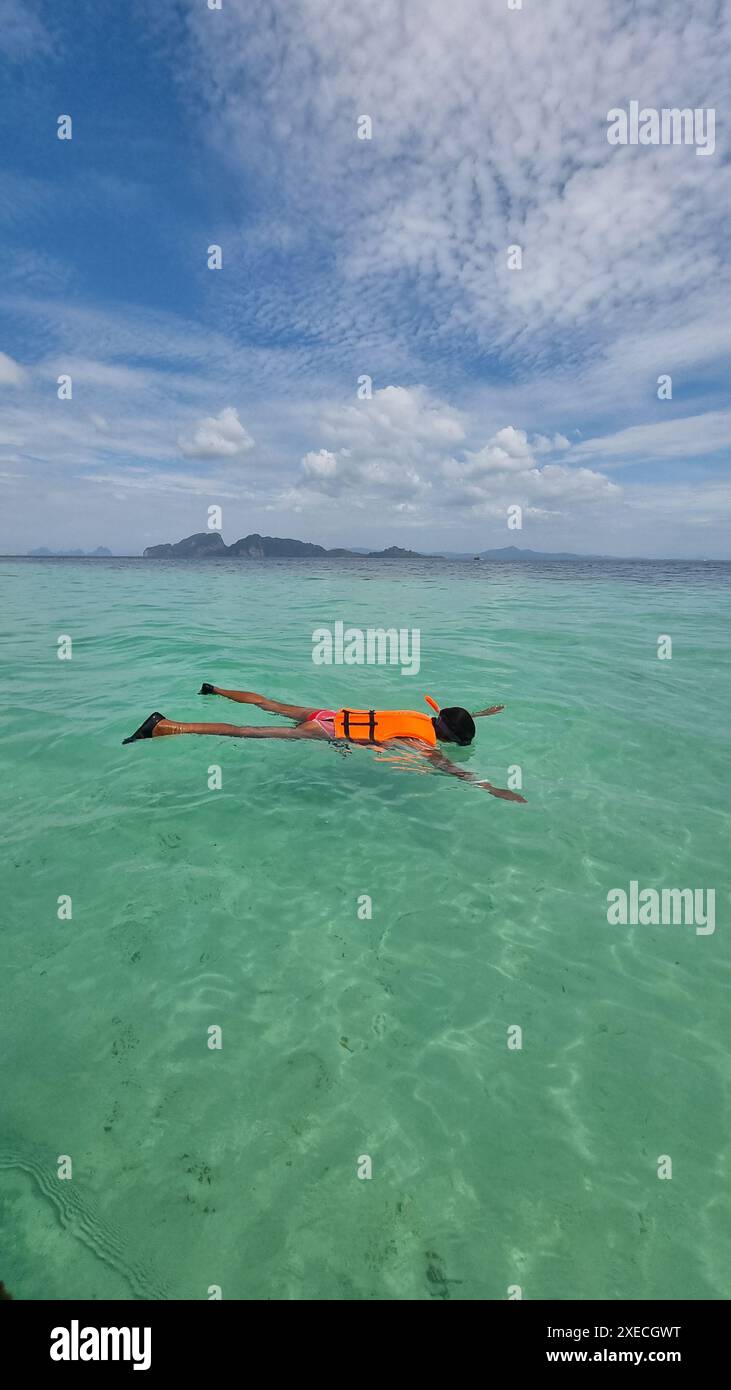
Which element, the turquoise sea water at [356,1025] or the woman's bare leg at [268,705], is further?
the woman's bare leg at [268,705]

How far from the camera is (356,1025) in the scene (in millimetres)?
5094

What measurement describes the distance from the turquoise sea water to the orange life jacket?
2.78 feet

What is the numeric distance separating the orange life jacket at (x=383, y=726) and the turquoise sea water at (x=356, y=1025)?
2.78 ft

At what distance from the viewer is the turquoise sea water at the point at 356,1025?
3574 millimetres

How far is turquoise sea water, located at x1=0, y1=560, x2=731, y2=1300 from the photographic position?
11.7ft

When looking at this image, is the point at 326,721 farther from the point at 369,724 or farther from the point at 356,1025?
the point at 356,1025

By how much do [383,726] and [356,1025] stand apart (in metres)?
5.22

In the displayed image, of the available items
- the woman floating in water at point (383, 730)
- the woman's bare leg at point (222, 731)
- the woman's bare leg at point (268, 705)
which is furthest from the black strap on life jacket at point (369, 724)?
the woman's bare leg at point (268, 705)

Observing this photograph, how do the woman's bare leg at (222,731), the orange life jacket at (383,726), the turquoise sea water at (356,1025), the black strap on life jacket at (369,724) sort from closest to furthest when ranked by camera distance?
1. the turquoise sea water at (356,1025)
2. the orange life jacket at (383,726)
3. the black strap on life jacket at (369,724)
4. the woman's bare leg at (222,731)

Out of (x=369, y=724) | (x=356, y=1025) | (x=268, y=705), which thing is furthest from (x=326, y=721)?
(x=356, y=1025)

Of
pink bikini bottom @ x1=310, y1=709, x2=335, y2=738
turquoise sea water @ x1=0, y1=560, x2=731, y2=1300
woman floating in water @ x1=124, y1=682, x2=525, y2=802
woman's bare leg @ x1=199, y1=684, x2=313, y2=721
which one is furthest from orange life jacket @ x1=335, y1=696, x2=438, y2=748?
woman's bare leg @ x1=199, y1=684, x2=313, y2=721

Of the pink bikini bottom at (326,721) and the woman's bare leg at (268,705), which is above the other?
the woman's bare leg at (268,705)

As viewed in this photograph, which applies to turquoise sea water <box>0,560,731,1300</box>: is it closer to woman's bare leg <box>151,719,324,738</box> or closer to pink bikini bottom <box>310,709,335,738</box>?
woman's bare leg <box>151,719,324,738</box>

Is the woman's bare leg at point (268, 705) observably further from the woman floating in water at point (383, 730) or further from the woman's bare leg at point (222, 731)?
the woman floating in water at point (383, 730)
